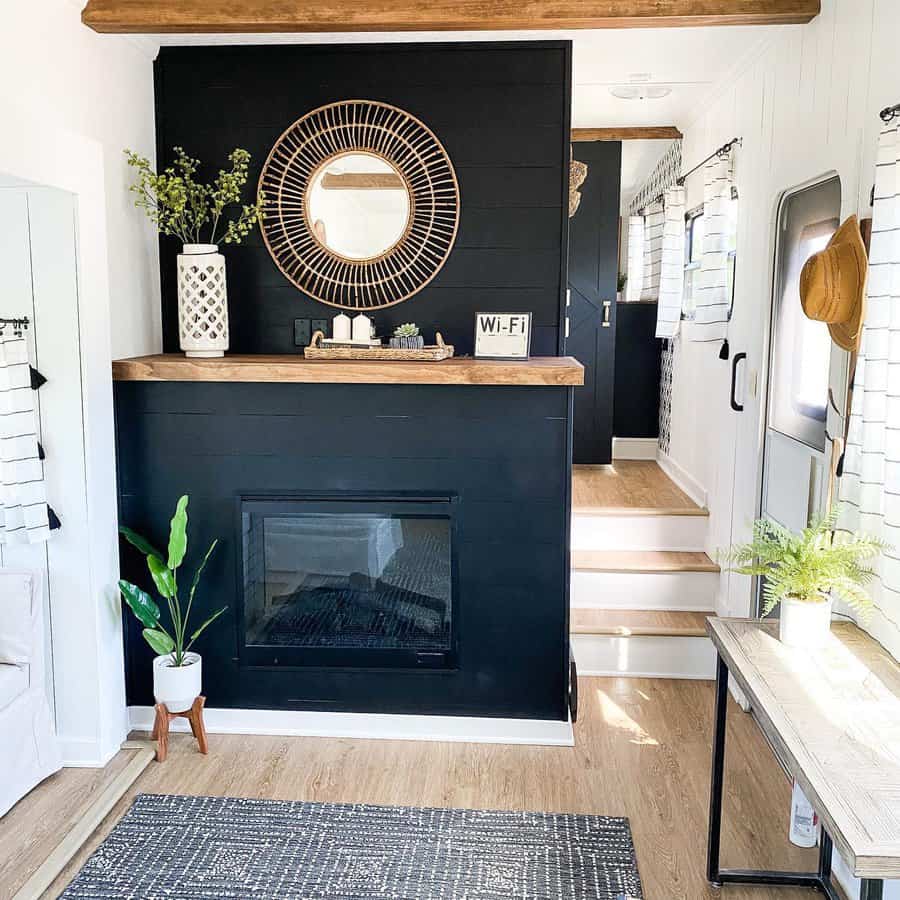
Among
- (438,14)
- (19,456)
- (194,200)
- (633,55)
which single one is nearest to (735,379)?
(633,55)

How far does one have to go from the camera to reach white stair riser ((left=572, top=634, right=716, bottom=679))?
4027 mm

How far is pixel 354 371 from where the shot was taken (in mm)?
3141

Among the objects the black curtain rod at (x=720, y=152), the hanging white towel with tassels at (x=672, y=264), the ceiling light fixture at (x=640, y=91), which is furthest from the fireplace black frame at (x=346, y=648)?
the hanging white towel with tassels at (x=672, y=264)

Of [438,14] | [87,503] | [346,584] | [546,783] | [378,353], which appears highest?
[438,14]

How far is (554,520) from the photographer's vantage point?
335 centimetres

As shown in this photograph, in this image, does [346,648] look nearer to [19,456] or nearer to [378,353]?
[378,353]

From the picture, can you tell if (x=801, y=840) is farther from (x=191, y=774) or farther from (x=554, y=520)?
(x=191, y=774)

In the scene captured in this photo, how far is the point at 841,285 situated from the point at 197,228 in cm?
221

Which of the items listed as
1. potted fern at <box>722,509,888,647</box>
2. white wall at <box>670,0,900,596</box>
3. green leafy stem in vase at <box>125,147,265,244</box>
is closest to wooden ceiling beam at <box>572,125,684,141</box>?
white wall at <box>670,0,900,596</box>

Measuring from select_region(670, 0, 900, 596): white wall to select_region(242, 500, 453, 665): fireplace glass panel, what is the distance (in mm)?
1382

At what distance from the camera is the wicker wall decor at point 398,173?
11.3 feet

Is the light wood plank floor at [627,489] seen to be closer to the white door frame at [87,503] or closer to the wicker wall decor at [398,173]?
the wicker wall decor at [398,173]

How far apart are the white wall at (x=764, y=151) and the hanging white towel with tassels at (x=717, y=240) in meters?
0.12

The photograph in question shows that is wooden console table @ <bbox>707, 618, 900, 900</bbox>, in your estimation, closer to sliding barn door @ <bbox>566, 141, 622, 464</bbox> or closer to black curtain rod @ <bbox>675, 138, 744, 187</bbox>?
black curtain rod @ <bbox>675, 138, 744, 187</bbox>
